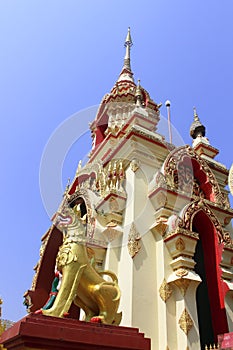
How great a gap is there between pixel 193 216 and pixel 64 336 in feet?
17.2

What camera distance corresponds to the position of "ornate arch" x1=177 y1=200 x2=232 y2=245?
859 centimetres

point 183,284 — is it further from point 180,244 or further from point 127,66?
point 127,66

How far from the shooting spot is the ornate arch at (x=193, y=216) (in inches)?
338

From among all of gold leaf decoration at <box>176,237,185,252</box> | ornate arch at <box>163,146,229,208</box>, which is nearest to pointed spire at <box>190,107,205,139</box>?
ornate arch at <box>163,146,229,208</box>

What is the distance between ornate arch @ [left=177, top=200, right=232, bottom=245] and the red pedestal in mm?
3712

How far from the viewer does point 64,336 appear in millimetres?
4605

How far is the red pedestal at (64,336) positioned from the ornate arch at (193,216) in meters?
3.71

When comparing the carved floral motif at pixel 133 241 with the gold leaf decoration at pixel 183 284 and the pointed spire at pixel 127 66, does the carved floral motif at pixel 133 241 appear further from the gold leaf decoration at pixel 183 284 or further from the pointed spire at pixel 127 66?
the pointed spire at pixel 127 66

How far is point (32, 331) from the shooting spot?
4.46 m

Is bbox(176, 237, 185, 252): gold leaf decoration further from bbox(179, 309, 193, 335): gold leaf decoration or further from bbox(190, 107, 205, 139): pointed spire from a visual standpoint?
bbox(190, 107, 205, 139): pointed spire

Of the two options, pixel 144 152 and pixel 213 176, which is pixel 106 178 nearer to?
pixel 144 152

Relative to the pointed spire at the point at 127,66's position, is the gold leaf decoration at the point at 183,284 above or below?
below

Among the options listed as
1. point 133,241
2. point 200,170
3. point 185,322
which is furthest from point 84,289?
point 200,170

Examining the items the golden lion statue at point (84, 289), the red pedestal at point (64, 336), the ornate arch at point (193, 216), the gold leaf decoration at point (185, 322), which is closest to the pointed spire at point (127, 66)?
the ornate arch at point (193, 216)
